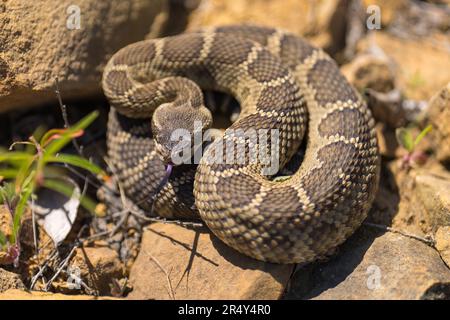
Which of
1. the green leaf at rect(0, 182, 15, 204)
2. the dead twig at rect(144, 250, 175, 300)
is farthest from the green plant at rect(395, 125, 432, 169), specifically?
the green leaf at rect(0, 182, 15, 204)

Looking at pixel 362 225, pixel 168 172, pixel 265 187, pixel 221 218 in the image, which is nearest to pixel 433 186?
pixel 362 225

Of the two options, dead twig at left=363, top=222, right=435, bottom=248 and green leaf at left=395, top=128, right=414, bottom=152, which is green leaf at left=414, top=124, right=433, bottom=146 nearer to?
green leaf at left=395, top=128, right=414, bottom=152

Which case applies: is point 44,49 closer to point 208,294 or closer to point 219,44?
point 219,44

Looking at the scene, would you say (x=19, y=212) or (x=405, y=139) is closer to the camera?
(x=19, y=212)

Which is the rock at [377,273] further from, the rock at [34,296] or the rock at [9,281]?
the rock at [9,281]

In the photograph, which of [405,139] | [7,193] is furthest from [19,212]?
[405,139]

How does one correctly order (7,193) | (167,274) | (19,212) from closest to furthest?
(19,212) → (7,193) → (167,274)

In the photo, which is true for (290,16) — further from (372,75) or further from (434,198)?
(434,198)
